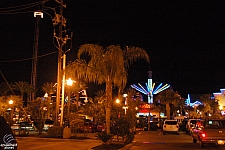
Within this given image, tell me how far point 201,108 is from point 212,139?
249 feet

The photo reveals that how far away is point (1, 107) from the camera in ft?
166

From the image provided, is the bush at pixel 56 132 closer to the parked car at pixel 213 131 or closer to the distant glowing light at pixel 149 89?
the parked car at pixel 213 131

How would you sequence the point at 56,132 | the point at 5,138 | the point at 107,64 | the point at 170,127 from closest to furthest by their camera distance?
the point at 5,138, the point at 107,64, the point at 56,132, the point at 170,127

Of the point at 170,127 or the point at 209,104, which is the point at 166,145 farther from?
the point at 209,104

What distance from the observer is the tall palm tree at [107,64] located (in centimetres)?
2009

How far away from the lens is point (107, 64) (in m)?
20.2

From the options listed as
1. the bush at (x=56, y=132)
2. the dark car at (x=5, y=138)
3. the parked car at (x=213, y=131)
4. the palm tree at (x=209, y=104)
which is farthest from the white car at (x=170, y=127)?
the palm tree at (x=209, y=104)

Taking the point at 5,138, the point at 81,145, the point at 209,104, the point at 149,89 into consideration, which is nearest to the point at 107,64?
the point at 81,145

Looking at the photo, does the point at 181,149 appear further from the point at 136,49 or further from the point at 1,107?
the point at 1,107

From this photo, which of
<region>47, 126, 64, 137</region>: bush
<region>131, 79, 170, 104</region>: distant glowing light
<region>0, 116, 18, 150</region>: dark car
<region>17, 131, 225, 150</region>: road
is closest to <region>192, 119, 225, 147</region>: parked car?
<region>17, 131, 225, 150</region>: road

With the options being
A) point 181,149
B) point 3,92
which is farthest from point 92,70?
point 3,92

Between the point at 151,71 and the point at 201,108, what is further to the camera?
the point at 201,108

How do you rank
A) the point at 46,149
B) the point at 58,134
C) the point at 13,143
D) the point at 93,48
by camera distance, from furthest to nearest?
the point at 58,134, the point at 93,48, the point at 46,149, the point at 13,143

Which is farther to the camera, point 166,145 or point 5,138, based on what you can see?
point 166,145
